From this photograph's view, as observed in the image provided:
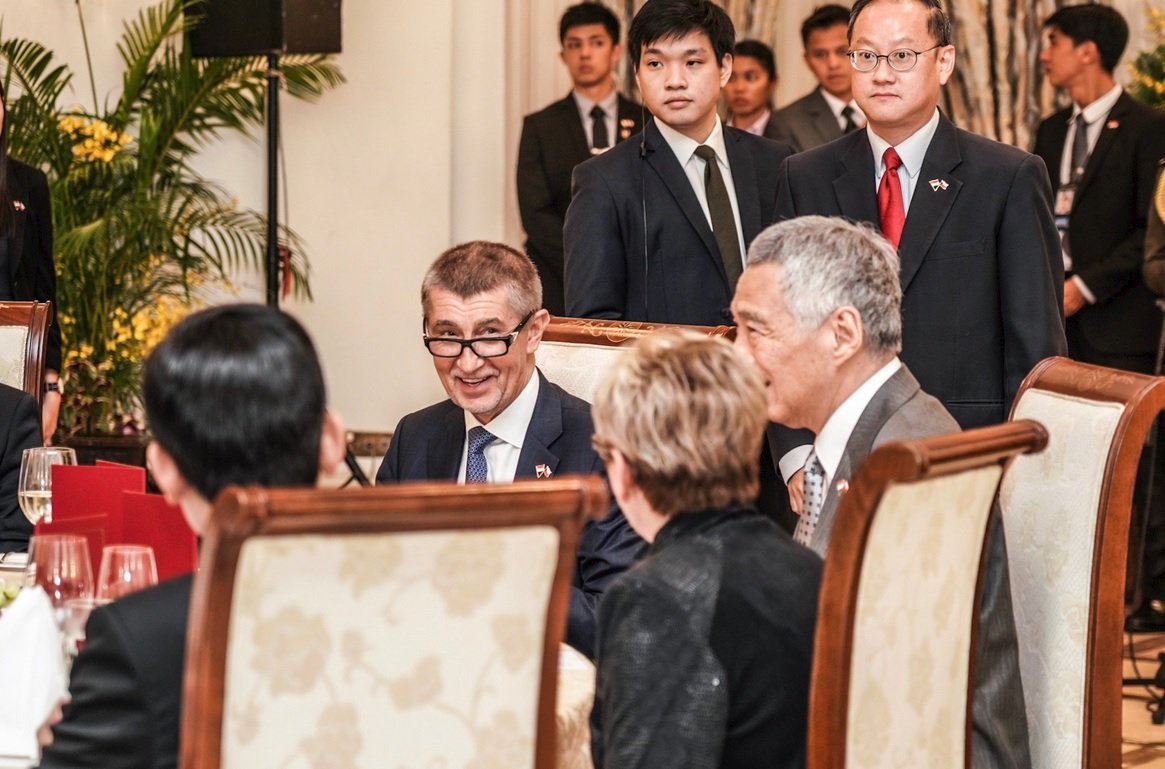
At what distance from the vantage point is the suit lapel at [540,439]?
9.45ft

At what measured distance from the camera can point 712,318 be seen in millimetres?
3742

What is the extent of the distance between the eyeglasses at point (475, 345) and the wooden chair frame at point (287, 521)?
1308 millimetres

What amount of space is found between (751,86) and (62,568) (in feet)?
17.0

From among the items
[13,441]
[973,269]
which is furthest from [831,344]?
[13,441]

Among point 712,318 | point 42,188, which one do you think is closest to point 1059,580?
point 712,318

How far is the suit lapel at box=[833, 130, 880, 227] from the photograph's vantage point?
3.42m

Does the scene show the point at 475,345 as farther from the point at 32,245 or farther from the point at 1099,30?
the point at 1099,30

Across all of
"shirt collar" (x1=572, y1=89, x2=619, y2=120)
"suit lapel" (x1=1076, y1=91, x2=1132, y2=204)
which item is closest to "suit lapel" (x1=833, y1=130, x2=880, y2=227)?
"suit lapel" (x1=1076, y1=91, x2=1132, y2=204)

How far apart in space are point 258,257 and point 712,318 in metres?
4.11

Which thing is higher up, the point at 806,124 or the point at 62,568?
the point at 806,124

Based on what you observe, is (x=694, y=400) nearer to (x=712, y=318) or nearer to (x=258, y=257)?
(x=712, y=318)

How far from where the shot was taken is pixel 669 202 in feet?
12.3

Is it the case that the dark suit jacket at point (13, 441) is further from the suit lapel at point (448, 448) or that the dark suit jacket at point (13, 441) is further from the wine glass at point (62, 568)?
the wine glass at point (62, 568)

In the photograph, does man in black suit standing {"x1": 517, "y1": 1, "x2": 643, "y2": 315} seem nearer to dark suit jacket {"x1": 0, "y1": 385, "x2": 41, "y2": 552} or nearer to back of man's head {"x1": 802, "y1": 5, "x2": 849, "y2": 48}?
back of man's head {"x1": 802, "y1": 5, "x2": 849, "y2": 48}
